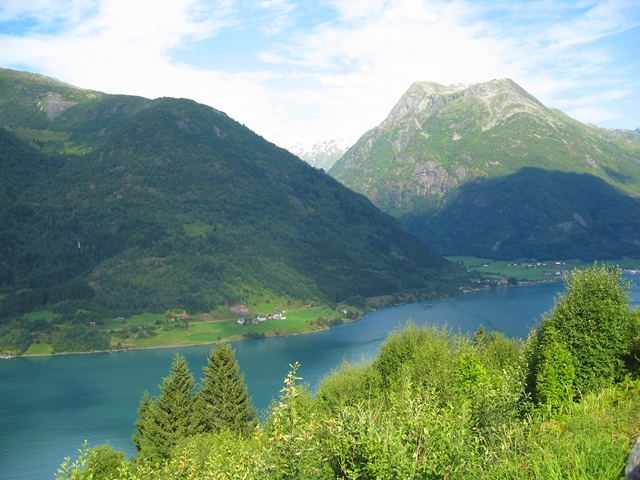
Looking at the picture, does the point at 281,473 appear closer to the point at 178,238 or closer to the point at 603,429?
the point at 603,429

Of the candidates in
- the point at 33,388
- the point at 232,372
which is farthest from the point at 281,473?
the point at 33,388

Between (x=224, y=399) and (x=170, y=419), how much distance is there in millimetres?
4791

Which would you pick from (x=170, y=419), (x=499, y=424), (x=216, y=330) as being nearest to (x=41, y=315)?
(x=216, y=330)

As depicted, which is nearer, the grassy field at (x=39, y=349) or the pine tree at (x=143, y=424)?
the pine tree at (x=143, y=424)

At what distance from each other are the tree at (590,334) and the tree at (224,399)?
84.2 feet

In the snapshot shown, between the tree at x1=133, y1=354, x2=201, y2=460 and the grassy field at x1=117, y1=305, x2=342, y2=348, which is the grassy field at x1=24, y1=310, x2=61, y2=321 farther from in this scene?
the tree at x1=133, y1=354, x2=201, y2=460

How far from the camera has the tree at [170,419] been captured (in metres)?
41.1

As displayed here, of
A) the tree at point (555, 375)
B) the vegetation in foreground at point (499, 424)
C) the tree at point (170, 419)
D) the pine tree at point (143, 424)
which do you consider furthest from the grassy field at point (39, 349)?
the tree at point (555, 375)

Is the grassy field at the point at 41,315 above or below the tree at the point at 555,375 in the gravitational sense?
below

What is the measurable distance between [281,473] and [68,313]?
505 feet

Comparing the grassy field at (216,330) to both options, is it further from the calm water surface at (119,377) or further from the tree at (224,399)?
the tree at (224,399)

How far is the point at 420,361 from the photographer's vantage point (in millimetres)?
40875

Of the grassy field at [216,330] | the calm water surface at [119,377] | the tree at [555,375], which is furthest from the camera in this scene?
the grassy field at [216,330]

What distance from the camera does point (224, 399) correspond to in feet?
149
